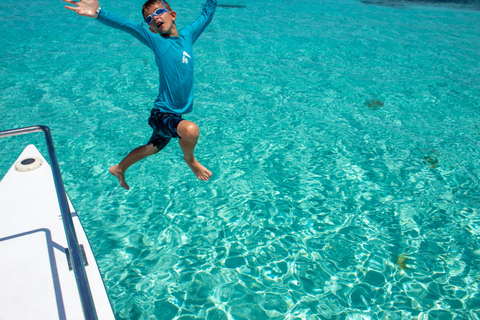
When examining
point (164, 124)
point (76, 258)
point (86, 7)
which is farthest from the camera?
point (164, 124)

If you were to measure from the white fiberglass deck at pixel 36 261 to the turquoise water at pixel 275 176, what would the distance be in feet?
2.64

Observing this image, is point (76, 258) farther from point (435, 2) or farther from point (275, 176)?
point (435, 2)

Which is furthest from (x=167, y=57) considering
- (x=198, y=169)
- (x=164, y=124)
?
(x=198, y=169)

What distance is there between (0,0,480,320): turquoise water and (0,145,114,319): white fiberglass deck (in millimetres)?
804

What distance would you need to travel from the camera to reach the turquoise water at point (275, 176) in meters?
4.00

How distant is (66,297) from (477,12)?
25744 mm

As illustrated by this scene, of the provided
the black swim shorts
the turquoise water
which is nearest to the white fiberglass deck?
the turquoise water

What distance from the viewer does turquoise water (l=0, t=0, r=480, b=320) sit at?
4.00 m

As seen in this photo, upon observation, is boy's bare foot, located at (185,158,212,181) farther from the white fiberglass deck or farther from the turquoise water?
the white fiberglass deck

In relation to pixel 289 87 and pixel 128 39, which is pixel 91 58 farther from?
pixel 289 87

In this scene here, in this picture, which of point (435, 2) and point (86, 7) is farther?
point (435, 2)

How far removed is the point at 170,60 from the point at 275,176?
9.86 feet

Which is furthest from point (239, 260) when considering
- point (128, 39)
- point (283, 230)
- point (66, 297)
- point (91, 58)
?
point (128, 39)

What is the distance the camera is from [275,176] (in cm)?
593
